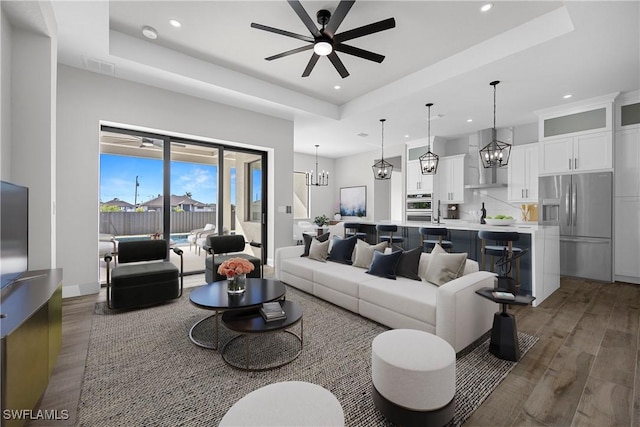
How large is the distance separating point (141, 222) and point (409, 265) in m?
4.12

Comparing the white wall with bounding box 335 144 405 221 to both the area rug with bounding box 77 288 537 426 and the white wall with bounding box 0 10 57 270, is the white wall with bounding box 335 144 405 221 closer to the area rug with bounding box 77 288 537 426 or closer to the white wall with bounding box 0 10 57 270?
the area rug with bounding box 77 288 537 426

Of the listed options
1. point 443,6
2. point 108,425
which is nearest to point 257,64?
point 443,6

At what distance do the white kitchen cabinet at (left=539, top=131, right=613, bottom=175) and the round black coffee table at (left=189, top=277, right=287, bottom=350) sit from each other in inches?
213

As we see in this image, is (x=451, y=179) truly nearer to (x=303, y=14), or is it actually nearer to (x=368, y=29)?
(x=368, y=29)

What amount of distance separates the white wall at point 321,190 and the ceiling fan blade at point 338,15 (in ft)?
20.4

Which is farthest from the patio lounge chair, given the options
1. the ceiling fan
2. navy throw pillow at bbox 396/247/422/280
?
navy throw pillow at bbox 396/247/422/280

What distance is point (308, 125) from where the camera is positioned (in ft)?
20.1

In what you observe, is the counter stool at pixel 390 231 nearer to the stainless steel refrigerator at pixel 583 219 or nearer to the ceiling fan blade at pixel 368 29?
the stainless steel refrigerator at pixel 583 219

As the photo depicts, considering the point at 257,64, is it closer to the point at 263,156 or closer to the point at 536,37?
the point at 263,156

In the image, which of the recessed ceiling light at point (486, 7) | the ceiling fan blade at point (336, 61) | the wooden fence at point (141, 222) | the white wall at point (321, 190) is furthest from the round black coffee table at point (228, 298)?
the white wall at point (321, 190)

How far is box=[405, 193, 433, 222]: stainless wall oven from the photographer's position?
7233 millimetres

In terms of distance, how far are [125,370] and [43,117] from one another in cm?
242

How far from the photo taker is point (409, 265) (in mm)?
3164

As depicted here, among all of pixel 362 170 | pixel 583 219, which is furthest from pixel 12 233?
pixel 362 170
